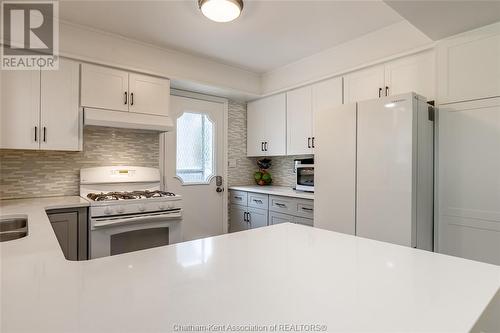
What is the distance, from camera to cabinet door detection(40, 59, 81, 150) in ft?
7.74

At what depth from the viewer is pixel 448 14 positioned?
1785 mm

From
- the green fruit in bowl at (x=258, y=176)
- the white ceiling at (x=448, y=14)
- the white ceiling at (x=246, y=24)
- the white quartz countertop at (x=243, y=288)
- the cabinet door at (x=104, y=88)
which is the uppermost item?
the white ceiling at (x=246, y=24)

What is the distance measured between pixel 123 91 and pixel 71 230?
132 cm

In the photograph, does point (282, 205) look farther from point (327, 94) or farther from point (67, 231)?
point (67, 231)

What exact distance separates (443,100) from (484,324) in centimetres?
191

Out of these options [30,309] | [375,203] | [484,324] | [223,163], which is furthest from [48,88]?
[484,324]

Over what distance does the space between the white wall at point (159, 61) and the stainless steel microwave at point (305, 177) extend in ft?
3.88

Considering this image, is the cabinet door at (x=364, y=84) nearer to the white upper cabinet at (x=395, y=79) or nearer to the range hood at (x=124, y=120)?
the white upper cabinet at (x=395, y=79)

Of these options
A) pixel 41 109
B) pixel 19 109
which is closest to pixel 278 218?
pixel 41 109

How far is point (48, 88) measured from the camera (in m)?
2.37

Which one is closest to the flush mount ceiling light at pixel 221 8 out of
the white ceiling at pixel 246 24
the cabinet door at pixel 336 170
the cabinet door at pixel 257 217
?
the white ceiling at pixel 246 24

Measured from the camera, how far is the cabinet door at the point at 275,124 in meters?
3.51

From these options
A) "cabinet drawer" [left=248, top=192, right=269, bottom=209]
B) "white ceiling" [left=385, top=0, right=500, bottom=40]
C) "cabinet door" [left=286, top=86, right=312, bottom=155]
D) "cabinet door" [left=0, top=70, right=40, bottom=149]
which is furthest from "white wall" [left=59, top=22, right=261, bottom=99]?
"white ceiling" [left=385, top=0, right=500, bottom=40]

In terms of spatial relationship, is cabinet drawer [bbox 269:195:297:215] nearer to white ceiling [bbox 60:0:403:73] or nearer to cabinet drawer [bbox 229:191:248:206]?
cabinet drawer [bbox 229:191:248:206]
